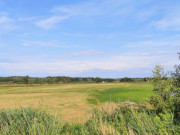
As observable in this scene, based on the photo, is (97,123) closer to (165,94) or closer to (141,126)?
(141,126)

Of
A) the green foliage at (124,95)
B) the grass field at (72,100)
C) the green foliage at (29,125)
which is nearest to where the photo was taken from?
the green foliage at (29,125)

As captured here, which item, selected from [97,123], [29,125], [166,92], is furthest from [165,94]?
[29,125]

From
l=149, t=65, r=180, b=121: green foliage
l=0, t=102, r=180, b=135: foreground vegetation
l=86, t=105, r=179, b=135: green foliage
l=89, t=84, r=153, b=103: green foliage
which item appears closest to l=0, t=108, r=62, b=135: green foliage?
l=0, t=102, r=180, b=135: foreground vegetation

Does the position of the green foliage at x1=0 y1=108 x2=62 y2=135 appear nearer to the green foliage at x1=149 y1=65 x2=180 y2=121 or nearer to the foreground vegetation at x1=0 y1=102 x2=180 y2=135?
the foreground vegetation at x1=0 y1=102 x2=180 y2=135

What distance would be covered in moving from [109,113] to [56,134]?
213 inches

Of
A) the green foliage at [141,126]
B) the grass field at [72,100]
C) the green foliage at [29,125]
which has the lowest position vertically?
the grass field at [72,100]

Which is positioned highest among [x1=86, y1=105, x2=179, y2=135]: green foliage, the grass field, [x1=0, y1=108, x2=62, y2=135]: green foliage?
[x1=86, y1=105, x2=179, y2=135]: green foliage

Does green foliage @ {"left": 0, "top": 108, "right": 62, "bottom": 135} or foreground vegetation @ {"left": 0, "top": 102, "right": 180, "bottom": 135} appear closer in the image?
foreground vegetation @ {"left": 0, "top": 102, "right": 180, "bottom": 135}

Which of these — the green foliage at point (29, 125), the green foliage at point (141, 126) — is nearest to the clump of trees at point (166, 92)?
the green foliage at point (141, 126)

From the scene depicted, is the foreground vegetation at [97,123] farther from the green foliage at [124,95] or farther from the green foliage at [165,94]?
the green foliage at [124,95]

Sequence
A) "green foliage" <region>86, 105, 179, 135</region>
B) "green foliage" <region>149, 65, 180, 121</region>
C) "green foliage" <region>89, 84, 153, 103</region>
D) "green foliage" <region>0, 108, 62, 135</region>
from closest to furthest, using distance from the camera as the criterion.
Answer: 1. "green foliage" <region>86, 105, 179, 135</region>
2. "green foliage" <region>0, 108, 62, 135</region>
3. "green foliage" <region>149, 65, 180, 121</region>
4. "green foliage" <region>89, 84, 153, 103</region>

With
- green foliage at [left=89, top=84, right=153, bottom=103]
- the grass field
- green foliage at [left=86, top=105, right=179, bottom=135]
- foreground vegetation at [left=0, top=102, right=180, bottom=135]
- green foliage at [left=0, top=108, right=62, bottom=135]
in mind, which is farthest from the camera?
green foliage at [left=89, top=84, right=153, bottom=103]

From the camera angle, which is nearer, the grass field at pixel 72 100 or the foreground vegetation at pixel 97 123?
the foreground vegetation at pixel 97 123

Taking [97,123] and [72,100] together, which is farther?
[72,100]
